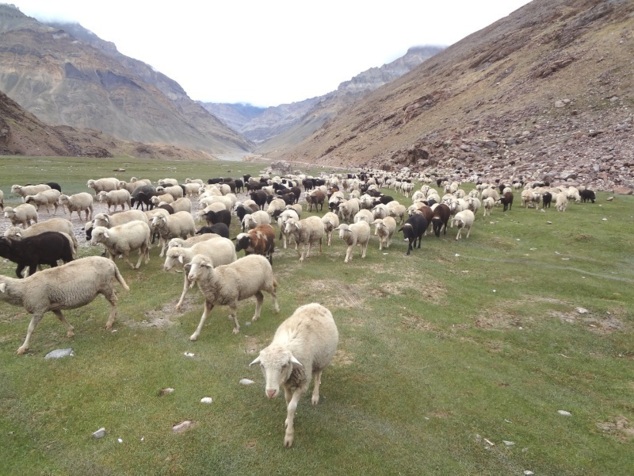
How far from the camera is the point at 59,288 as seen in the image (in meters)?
9.41

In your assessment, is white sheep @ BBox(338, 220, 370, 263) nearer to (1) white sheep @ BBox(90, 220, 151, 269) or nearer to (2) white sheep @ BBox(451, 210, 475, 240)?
(2) white sheep @ BBox(451, 210, 475, 240)

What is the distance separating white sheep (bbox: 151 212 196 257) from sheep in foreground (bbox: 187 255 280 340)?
23.8 feet

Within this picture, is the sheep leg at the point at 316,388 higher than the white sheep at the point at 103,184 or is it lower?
lower

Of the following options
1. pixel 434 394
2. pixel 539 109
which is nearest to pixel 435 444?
pixel 434 394

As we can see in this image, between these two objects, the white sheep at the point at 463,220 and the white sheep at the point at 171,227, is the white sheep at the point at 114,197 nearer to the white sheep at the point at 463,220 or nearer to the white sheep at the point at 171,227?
the white sheep at the point at 171,227

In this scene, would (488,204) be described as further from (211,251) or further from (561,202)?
(211,251)

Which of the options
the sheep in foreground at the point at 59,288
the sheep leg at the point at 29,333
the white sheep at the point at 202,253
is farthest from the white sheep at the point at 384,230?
the sheep leg at the point at 29,333

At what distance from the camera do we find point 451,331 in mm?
11836

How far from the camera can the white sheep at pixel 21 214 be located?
1931 cm

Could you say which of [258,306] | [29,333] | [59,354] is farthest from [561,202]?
[29,333]

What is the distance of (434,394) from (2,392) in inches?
361

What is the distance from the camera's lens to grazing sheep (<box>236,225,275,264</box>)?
1511 centimetres

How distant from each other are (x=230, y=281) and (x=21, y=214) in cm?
1621

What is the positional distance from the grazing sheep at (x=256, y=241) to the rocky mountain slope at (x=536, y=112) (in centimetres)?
4017
